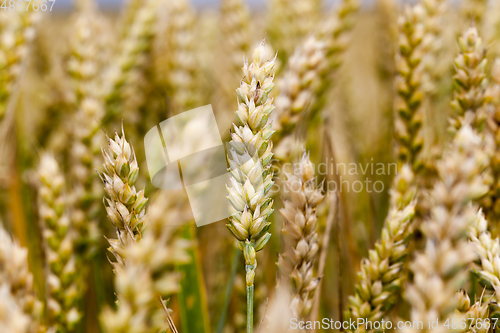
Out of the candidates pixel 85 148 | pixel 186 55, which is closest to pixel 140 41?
pixel 186 55

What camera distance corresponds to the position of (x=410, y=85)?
2.00ft

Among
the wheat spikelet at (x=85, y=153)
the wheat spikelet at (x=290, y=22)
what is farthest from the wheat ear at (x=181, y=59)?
the wheat spikelet at (x=290, y=22)

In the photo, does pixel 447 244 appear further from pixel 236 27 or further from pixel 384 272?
pixel 236 27

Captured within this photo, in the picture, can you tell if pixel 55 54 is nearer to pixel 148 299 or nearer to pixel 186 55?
pixel 186 55

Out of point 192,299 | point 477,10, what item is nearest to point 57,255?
point 192,299

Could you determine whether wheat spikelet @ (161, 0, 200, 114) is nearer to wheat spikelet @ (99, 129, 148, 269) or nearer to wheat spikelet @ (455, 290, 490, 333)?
wheat spikelet @ (99, 129, 148, 269)

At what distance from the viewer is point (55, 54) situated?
1.17 metres

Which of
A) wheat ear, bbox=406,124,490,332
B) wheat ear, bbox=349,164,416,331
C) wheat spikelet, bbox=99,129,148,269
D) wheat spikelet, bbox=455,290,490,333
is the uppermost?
wheat spikelet, bbox=99,129,148,269

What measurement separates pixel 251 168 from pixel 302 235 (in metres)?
0.10

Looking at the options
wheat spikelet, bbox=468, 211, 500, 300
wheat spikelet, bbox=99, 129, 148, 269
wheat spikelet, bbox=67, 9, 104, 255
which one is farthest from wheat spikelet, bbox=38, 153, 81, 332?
wheat spikelet, bbox=468, 211, 500, 300

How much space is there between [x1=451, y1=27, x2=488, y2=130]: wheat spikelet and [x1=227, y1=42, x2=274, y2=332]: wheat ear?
0.29m

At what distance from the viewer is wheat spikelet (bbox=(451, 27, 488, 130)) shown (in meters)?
0.44

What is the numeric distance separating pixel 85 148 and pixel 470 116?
63 cm

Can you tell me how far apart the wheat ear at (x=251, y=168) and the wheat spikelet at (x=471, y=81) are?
288 mm
